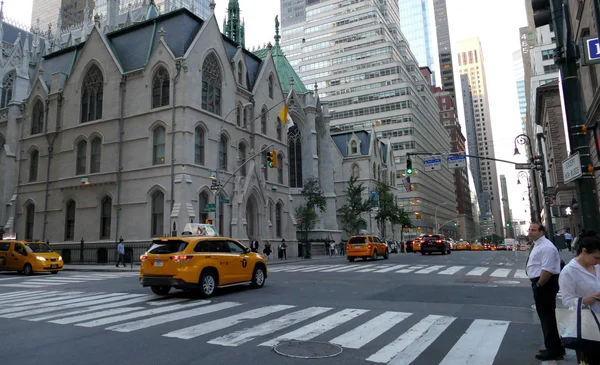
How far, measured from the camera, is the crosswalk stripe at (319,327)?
23.1ft

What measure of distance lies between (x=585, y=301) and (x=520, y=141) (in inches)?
981

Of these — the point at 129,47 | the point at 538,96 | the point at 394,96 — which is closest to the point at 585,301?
the point at 129,47

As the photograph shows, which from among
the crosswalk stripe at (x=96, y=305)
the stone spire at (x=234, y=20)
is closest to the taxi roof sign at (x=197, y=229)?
the crosswalk stripe at (x=96, y=305)

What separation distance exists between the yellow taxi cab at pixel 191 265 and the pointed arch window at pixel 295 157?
38126 mm

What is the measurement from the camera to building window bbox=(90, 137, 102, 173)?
34.0m

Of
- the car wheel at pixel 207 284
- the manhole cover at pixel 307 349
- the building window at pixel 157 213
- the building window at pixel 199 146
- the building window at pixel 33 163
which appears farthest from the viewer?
the building window at pixel 33 163

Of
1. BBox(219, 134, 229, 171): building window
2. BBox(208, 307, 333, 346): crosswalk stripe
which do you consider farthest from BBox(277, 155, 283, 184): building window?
BBox(208, 307, 333, 346): crosswalk stripe

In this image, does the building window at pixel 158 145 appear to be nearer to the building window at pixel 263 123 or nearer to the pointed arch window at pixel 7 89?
the building window at pixel 263 123

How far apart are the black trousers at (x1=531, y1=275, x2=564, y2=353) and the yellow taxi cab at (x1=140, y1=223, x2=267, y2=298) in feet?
26.9

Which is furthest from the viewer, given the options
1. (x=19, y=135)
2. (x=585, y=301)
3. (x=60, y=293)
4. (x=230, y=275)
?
(x=19, y=135)

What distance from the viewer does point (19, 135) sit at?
3900 centimetres

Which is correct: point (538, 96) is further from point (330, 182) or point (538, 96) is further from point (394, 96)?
point (394, 96)

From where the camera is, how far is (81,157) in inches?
1378

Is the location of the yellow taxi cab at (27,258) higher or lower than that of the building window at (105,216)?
lower
